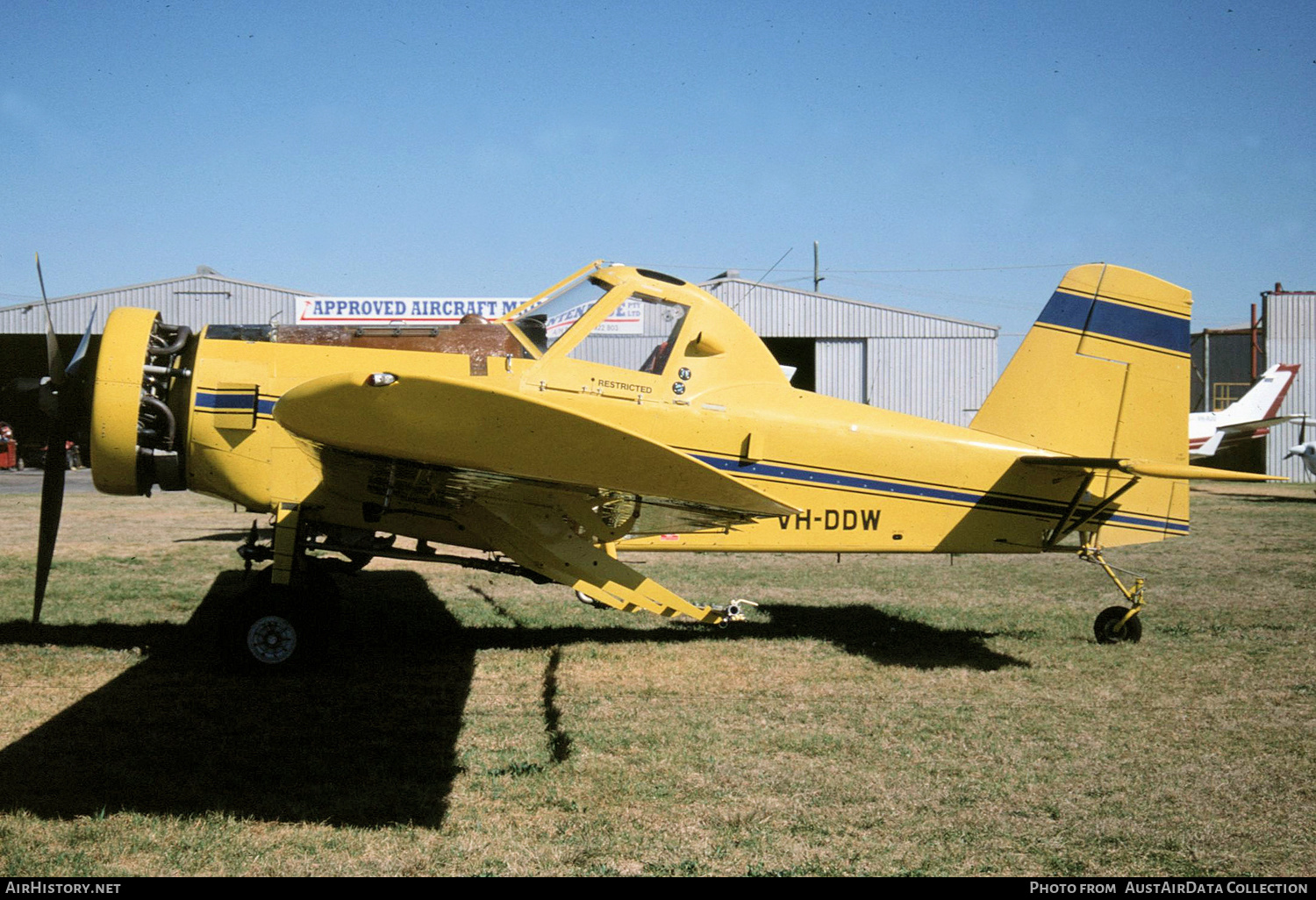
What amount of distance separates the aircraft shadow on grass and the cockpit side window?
225cm

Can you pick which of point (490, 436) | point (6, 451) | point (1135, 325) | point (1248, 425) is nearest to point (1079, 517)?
point (1135, 325)

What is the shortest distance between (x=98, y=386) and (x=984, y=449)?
20.7ft

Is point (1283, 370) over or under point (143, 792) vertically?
over

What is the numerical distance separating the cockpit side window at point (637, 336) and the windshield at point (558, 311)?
6.9 inches

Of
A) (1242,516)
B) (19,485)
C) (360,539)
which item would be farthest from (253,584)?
(19,485)

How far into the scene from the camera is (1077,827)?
432 centimetres

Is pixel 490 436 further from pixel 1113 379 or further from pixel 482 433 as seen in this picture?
pixel 1113 379

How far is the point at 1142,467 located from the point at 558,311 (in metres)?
4.48

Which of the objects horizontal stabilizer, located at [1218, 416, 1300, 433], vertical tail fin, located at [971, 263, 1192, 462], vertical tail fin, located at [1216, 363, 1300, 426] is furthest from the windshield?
vertical tail fin, located at [1216, 363, 1300, 426]

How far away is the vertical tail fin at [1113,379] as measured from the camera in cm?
784

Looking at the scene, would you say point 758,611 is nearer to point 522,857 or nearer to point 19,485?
point 522,857

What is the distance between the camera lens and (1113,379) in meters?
7.88

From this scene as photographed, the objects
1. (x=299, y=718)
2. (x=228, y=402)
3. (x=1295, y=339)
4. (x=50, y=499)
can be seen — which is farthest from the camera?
(x=1295, y=339)

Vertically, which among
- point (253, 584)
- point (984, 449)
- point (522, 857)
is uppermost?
point (984, 449)
